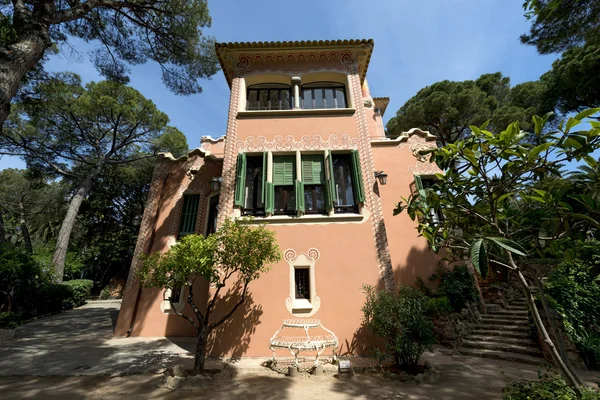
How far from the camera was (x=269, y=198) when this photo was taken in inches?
283

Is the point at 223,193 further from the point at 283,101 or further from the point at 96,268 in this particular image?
the point at 96,268

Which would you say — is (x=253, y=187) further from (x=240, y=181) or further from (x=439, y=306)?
(x=439, y=306)

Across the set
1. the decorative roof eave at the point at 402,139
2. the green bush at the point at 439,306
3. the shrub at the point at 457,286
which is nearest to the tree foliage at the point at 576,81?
the decorative roof eave at the point at 402,139

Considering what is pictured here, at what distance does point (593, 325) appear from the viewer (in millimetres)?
5508

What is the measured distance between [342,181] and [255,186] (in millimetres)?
2728

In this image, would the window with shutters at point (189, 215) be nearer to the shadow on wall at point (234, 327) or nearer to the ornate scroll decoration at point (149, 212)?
the ornate scroll decoration at point (149, 212)

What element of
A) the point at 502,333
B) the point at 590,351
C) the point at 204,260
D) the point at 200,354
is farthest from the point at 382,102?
the point at 200,354

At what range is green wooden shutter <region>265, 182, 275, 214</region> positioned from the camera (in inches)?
279

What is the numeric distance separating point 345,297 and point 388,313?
1.33 meters

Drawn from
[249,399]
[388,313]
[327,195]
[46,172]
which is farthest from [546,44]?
[46,172]

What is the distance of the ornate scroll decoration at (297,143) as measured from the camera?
7.81 m

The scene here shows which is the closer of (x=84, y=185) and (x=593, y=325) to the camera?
(x=593, y=325)

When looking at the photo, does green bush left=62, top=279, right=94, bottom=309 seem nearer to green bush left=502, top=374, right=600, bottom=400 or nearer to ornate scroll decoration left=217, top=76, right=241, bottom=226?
ornate scroll decoration left=217, top=76, right=241, bottom=226

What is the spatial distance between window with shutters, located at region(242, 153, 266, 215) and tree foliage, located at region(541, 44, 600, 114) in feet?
54.7
